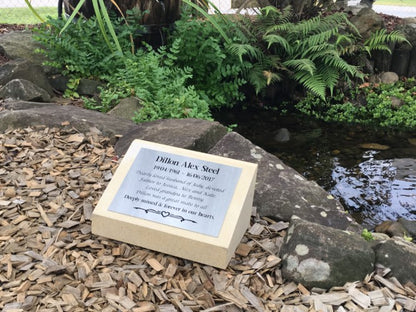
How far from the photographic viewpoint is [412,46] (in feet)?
22.1

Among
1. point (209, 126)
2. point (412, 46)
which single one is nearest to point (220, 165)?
point (209, 126)

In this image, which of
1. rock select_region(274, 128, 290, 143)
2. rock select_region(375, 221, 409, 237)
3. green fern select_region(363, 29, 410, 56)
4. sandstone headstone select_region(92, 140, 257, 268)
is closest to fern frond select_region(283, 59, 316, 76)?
rock select_region(274, 128, 290, 143)

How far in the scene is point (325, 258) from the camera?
6.89ft

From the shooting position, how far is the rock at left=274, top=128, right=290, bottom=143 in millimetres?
4930

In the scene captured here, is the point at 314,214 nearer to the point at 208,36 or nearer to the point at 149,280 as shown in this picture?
the point at 149,280

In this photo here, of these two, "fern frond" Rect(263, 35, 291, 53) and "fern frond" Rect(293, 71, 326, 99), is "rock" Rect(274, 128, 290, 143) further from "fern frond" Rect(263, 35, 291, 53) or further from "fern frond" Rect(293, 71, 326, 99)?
"fern frond" Rect(263, 35, 291, 53)

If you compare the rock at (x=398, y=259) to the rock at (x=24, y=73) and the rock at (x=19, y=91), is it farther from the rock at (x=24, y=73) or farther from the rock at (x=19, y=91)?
the rock at (x=24, y=73)

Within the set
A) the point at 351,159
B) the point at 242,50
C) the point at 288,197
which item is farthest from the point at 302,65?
the point at 288,197

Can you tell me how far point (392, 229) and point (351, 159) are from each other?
145 cm

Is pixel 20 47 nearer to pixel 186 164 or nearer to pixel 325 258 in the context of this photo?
pixel 186 164

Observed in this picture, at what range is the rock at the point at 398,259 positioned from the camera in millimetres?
2100

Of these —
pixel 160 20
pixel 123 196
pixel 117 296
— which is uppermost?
pixel 160 20

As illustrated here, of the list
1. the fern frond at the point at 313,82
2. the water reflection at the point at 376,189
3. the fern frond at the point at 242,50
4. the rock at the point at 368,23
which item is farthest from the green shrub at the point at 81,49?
the rock at the point at 368,23

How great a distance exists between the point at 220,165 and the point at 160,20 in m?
3.54
